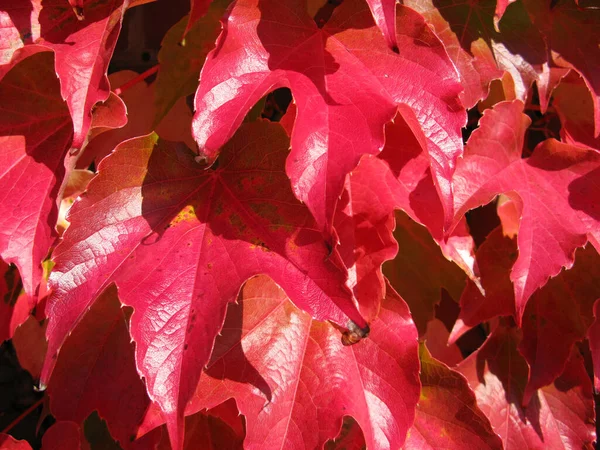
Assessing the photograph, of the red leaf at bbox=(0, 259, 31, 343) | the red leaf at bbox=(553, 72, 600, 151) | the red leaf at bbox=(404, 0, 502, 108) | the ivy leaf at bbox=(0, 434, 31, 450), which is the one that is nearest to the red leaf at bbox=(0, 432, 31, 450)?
the ivy leaf at bbox=(0, 434, 31, 450)

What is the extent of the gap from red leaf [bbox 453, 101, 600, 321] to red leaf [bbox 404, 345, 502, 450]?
15cm

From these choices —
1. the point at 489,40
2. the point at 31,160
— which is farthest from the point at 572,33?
the point at 31,160

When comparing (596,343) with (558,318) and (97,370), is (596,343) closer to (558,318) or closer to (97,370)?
(558,318)

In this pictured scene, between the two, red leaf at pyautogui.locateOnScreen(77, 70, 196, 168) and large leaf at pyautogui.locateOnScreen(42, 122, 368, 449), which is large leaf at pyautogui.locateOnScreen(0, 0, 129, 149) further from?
red leaf at pyautogui.locateOnScreen(77, 70, 196, 168)

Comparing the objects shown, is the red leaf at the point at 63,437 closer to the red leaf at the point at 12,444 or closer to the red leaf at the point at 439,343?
the red leaf at the point at 12,444

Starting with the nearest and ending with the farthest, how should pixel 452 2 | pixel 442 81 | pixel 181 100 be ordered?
1. pixel 442 81
2. pixel 452 2
3. pixel 181 100

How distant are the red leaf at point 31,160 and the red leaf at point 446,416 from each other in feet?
1.57

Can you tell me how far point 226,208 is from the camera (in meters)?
0.58

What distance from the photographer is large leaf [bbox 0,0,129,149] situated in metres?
0.52

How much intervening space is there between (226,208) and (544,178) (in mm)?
404

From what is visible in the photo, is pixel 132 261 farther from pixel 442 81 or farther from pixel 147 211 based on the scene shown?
pixel 442 81

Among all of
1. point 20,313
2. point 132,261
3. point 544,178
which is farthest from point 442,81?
point 20,313

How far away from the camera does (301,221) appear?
0.53 metres

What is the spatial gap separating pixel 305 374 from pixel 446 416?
→ 8.1 inches
